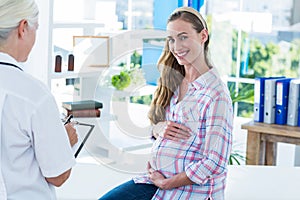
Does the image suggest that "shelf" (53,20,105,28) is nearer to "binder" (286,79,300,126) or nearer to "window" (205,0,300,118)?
"window" (205,0,300,118)

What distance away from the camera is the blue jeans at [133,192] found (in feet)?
6.85

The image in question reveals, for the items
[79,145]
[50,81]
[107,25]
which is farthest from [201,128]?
[107,25]

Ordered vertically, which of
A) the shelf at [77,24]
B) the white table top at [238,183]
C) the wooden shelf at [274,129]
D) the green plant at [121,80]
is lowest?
the white table top at [238,183]

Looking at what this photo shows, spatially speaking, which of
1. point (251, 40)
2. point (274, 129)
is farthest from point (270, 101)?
point (251, 40)

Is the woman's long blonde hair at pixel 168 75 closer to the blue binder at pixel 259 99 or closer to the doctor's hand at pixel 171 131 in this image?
the doctor's hand at pixel 171 131

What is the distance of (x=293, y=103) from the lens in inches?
140

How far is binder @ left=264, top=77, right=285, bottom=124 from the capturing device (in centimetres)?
361

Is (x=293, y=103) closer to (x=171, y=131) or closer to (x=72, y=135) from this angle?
(x=171, y=131)

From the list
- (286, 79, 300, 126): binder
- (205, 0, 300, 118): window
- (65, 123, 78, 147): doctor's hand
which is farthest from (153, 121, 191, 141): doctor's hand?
(205, 0, 300, 118): window

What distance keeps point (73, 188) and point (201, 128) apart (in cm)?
86

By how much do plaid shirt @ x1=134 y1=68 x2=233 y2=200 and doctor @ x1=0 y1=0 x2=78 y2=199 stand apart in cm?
50

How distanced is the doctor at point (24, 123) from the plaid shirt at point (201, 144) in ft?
1.65

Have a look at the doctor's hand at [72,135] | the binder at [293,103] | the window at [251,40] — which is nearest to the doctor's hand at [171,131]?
the doctor's hand at [72,135]

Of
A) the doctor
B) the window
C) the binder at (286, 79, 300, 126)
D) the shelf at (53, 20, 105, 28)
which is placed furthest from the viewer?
the window
